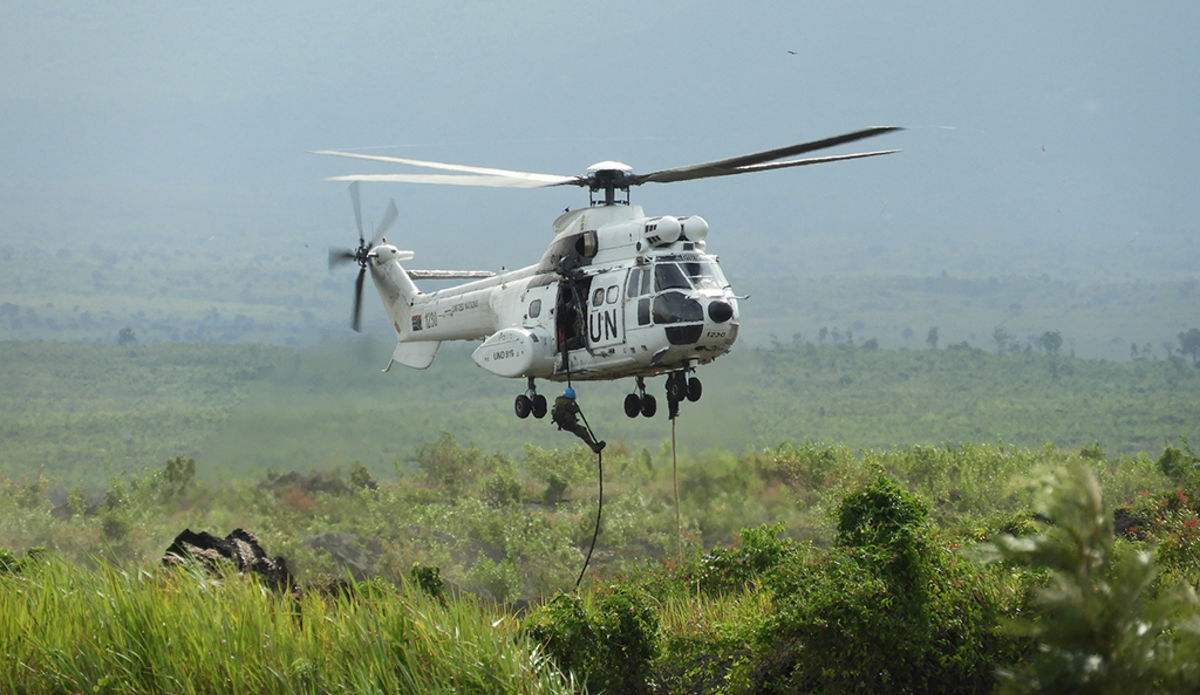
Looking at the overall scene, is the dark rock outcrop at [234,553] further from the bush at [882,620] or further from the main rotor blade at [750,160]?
the main rotor blade at [750,160]

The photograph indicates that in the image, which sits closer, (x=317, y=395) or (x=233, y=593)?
→ (x=233, y=593)

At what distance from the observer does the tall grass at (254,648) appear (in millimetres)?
11438

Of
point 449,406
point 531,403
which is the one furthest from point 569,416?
point 449,406

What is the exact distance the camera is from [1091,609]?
5719 mm

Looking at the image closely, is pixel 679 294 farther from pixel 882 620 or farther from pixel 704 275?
pixel 882 620

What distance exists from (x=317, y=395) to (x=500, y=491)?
7.49 m

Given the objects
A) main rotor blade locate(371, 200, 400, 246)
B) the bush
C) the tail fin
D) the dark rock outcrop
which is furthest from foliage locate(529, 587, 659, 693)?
main rotor blade locate(371, 200, 400, 246)

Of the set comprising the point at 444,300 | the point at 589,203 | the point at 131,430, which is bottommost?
the point at 131,430

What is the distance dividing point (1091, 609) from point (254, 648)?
8.49m

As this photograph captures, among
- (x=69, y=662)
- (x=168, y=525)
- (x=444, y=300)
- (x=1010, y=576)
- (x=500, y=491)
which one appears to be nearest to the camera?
(x=69, y=662)

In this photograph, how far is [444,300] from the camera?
22938 mm

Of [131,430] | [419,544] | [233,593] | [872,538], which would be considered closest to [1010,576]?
[872,538]

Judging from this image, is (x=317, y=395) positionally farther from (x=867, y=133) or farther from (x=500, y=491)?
(x=867, y=133)

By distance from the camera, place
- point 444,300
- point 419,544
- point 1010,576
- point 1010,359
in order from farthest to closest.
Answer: point 1010,359
point 419,544
point 444,300
point 1010,576
